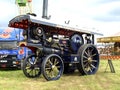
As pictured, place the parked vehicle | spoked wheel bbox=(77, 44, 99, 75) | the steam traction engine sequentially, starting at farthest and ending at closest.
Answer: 1. the parked vehicle
2. spoked wheel bbox=(77, 44, 99, 75)
3. the steam traction engine

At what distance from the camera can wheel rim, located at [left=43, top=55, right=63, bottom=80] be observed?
13.3 m

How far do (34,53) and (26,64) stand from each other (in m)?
0.60

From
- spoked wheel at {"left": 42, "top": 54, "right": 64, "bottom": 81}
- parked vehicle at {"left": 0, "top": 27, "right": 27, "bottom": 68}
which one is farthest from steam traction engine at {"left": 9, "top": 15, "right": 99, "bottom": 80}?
parked vehicle at {"left": 0, "top": 27, "right": 27, "bottom": 68}

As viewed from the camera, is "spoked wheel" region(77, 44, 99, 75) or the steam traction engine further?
"spoked wheel" region(77, 44, 99, 75)

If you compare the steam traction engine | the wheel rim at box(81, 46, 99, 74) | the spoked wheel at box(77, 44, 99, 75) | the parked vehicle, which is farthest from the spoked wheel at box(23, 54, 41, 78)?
the parked vehicle

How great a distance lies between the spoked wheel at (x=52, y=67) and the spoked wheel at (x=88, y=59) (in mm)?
1284

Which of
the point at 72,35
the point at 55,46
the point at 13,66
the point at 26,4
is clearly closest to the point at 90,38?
the point at 72,35

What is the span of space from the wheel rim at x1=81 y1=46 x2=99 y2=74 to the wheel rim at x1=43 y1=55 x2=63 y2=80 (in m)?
1.35

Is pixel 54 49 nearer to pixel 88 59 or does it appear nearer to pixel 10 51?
pixel 88 59

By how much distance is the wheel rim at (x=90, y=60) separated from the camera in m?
15.1

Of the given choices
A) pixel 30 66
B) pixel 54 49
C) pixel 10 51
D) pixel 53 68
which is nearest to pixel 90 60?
pixel 54 49

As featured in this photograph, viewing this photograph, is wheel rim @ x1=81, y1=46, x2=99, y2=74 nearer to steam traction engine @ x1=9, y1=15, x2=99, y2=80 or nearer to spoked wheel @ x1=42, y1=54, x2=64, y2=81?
steam traction engine @ x1=9, y1=15, x2=99, y2=80

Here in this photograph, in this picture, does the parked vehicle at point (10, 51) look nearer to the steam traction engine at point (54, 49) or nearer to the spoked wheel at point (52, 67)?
the steam traction engine at point (54, 49)

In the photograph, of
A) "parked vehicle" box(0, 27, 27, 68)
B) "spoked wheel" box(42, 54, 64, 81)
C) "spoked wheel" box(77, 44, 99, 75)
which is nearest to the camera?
"spoked wheel" box(42, 54, 64, 81)
